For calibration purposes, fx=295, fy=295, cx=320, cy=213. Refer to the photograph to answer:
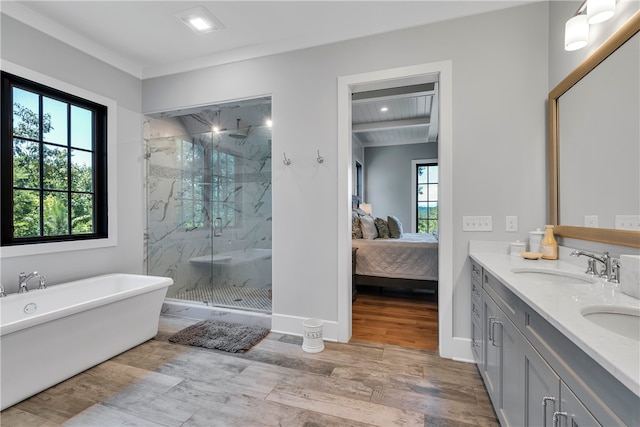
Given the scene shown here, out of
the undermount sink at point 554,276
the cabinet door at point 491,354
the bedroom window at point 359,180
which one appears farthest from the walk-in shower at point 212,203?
the bedroom window at point 359,180

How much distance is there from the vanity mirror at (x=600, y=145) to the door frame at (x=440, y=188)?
682 mm

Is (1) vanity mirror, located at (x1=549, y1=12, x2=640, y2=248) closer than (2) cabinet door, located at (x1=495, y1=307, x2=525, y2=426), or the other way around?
(2) cabinet door, located at (x1=495, y1=307, x2=525, y2=426)

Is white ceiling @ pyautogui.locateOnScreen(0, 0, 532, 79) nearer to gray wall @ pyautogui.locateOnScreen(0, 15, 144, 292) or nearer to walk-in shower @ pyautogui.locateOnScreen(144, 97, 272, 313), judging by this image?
gray wall @ pyautogui.locateOnScreen(0, 15, 144, 292)

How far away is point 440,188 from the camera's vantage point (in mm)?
2424

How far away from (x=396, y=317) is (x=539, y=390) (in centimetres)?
231

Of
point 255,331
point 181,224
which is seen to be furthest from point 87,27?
point 255,331

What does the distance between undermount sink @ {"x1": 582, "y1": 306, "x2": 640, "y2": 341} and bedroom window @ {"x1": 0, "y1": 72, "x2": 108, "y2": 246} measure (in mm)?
3674

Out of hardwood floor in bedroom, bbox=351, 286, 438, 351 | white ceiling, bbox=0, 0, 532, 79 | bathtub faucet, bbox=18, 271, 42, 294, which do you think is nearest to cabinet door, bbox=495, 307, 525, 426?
hardwood floor in bedroom, bbox=351, 286, 438, 351

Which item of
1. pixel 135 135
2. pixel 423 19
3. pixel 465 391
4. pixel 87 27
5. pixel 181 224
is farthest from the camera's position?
pixel 181 224

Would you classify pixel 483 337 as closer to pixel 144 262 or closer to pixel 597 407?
pixel 597 407

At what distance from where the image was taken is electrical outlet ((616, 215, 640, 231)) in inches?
52.4

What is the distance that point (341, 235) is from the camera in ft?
8.73

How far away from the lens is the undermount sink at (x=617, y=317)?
3.17ft

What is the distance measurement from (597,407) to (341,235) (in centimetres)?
203
